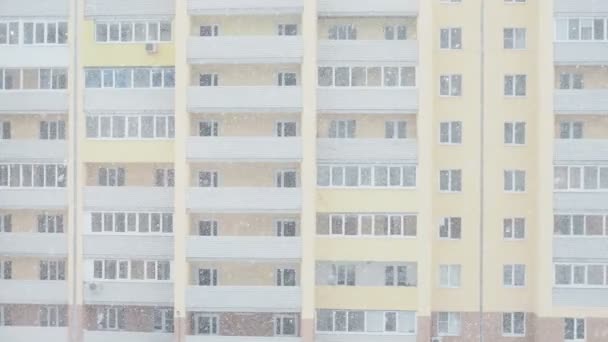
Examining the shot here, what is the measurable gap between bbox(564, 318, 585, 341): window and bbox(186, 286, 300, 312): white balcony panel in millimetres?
7256

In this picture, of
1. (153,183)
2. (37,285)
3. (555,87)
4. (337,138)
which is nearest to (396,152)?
(337,138)

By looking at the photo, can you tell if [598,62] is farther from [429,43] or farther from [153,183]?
[153,183]

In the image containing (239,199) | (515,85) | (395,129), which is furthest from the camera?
(395,129)

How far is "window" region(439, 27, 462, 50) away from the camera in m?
25.0

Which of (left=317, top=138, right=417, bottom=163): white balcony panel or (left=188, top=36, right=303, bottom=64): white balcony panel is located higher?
(left=188, top=36, right=303, bottom=64): white balcony panel

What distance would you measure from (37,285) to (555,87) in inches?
604

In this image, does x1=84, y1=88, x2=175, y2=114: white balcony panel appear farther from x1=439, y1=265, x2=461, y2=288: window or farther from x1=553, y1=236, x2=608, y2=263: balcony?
x1=553, y1=236, x2=608, y2=263: balcony

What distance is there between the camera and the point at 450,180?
82.1 ft

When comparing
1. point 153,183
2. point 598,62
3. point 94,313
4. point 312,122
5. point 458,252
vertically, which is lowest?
point 94,313

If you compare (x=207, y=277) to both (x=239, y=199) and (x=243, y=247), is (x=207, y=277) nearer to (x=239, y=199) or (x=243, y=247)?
(x=243, y=247)

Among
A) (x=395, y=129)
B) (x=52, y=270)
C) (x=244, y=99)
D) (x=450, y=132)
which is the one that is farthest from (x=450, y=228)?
(x=52, y=270)

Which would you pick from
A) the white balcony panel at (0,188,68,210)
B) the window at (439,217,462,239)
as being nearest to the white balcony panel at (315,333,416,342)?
the window at (439,217,462,239)

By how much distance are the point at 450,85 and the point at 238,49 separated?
5.88 m

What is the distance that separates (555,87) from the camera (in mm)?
24672
